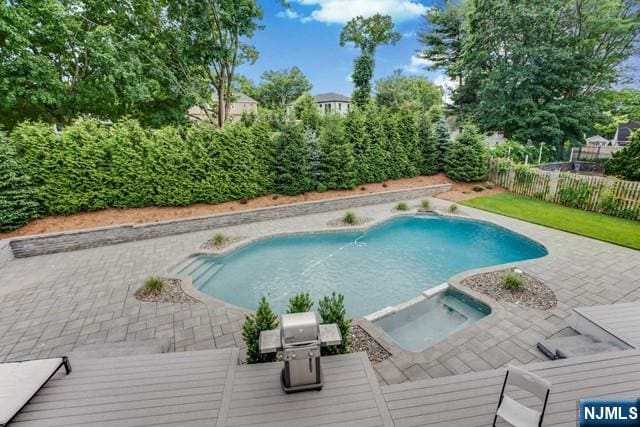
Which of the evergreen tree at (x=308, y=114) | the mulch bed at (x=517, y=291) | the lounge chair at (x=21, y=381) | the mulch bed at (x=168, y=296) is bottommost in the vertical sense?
the mulch bed at (x=168, y=296)

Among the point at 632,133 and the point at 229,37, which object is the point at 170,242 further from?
the point at 632,133

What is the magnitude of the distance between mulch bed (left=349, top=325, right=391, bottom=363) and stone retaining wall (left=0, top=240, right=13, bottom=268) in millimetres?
8441

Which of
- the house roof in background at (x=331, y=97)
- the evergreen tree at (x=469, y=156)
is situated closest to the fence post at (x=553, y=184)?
the evergreen tree at (x=469, y=156)

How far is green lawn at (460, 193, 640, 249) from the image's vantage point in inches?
308

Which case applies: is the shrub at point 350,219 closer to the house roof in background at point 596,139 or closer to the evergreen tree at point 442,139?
the evergreen tree at point 442,139

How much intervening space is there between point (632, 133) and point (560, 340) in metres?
12.4

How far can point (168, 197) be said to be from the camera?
31.0 ft

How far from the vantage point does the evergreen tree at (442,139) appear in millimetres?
14054

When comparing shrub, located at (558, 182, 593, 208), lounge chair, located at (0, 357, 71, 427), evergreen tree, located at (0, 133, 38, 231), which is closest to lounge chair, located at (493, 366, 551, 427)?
lounge chair, located at (0, 357, 71, 427)

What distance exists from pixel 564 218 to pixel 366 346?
371 inches

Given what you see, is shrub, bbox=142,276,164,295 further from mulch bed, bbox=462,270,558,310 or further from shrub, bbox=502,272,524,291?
shrub, bbox=502,272,524,291

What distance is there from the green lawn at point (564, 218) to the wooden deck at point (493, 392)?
21.2ft

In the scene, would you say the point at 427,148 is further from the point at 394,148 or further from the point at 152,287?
the point at 152,287

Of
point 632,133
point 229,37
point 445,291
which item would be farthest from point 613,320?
point 229,37
